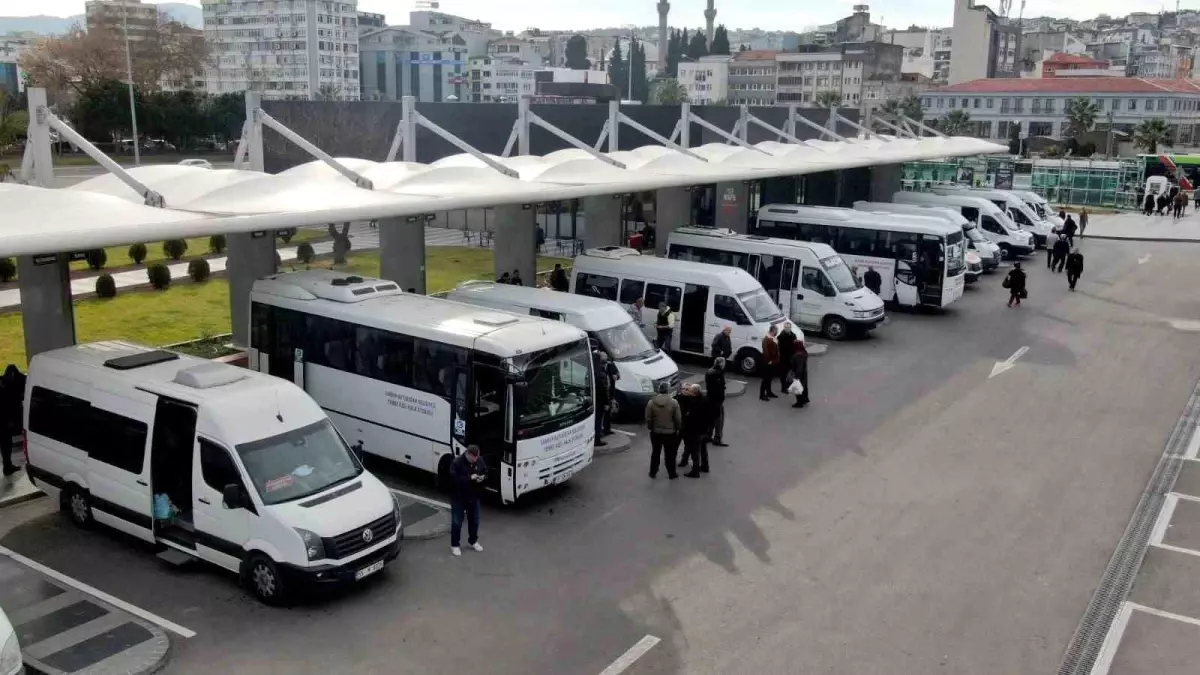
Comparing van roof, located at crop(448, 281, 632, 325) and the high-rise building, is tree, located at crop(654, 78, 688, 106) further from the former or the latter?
van roof, located at crop(448, 281, 632, 325)

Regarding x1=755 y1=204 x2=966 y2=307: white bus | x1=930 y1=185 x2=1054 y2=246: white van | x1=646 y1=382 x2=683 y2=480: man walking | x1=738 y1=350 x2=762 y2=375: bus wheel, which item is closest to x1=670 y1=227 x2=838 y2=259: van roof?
x1=755 y1=204 x2=966 y2=307: white bus

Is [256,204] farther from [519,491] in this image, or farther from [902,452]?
[902,452]

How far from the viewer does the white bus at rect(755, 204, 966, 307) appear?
25.5 metres

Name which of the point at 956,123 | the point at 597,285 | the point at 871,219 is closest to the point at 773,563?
the point at 597,285

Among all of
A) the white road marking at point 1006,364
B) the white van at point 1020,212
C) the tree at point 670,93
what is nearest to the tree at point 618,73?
the tree at point 670,93

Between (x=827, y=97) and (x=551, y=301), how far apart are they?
362 feet

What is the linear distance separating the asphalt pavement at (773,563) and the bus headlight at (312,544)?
2.08 feet

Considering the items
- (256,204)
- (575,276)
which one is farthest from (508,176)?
Result: (256,204)

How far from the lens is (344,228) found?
3183 cm

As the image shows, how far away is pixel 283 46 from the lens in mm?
147000

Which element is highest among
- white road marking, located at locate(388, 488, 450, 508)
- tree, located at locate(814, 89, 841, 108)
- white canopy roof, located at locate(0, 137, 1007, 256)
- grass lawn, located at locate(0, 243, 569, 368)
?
tree, located at locate(814, 89, 841, 108)

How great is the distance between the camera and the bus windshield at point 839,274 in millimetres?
22797

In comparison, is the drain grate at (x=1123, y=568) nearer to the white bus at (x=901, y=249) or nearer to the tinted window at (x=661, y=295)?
the tinted window at (x=661, y=295)

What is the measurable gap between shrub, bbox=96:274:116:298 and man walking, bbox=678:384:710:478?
15.6m
